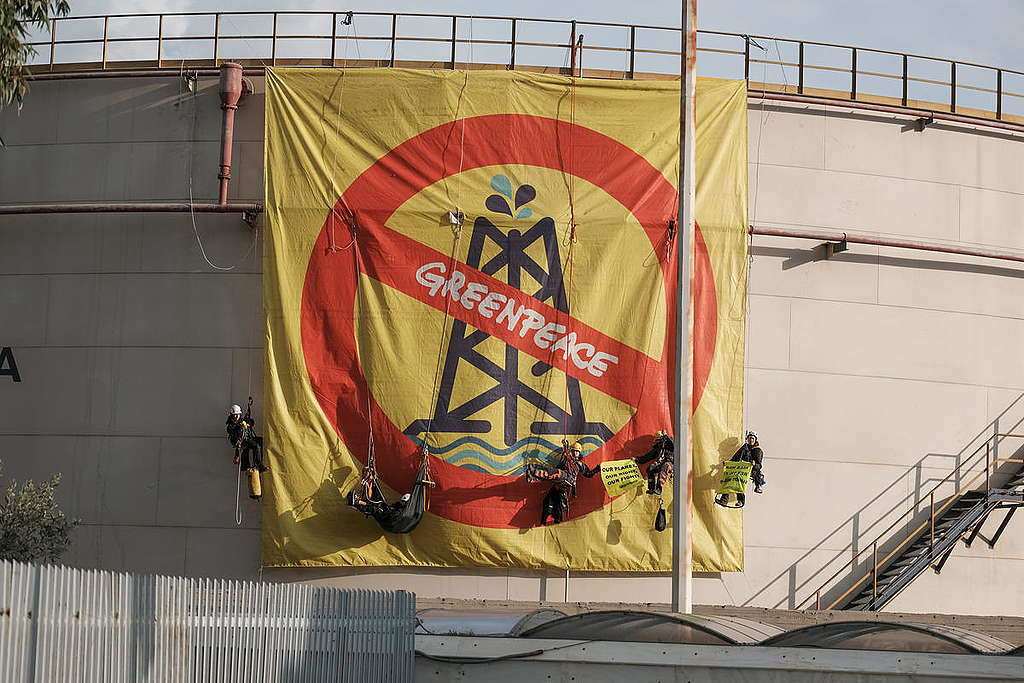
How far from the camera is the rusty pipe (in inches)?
774

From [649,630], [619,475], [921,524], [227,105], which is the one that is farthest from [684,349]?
[227,105]

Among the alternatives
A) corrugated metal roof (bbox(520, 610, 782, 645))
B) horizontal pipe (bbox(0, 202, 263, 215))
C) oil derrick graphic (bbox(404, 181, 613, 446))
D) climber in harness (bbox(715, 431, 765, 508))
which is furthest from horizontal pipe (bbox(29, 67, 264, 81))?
corrugated metal roof (bbox(520, 610, 782, 645))

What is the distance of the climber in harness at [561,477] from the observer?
1848 cm

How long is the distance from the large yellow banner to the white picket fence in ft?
23.0

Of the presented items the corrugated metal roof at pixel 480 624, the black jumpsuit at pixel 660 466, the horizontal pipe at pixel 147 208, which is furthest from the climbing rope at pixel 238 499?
the corrugated metal roof at pixel 480 624

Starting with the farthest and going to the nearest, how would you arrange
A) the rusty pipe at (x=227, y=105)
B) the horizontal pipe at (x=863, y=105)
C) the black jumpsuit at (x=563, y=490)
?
the horizontal pipe at (x=863, y=105), the rusty pipe at (x=227, y=105), the black jumpsuit at (x=563, y=490)

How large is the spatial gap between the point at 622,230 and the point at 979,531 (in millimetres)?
8029

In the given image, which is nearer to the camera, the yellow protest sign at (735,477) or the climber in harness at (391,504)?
the climber in harness at (391,504)

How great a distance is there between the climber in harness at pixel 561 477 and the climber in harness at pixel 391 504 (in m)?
1.70

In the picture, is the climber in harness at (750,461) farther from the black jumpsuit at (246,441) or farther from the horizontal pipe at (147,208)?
the horizontal pipe at (147,208)

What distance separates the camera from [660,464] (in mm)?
18656

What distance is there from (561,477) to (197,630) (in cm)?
836

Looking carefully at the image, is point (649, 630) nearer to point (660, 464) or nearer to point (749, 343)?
point (660, 464)

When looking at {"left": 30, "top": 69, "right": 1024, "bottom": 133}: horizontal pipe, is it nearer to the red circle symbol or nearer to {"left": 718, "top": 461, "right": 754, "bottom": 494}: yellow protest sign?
the red circle symbol
